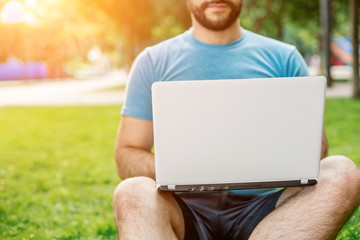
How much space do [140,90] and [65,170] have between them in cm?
272

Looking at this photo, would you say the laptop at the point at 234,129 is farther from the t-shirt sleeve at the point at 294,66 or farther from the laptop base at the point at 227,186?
the t-shirt sleeve at the point at 294,66

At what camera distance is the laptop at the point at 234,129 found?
140cm

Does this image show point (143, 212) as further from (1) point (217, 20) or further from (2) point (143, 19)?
(2) point (143, 19)

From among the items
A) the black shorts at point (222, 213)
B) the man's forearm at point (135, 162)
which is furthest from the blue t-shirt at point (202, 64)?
the black shorts at point (222, 213)

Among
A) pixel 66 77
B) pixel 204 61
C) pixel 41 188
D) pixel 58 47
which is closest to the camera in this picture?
pixel 204 61

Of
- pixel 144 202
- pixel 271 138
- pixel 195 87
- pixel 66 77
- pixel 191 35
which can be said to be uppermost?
pixel 191 35

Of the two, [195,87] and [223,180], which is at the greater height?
[195,87]

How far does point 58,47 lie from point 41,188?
28818 millimetres

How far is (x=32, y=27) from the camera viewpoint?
94.4 feet

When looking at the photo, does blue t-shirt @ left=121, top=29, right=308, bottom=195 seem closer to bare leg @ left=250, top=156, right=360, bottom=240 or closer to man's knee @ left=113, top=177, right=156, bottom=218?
man's knee @ left=113, top=177, right=156, bottom=218

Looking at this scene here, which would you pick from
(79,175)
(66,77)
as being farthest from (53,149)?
(66,77)

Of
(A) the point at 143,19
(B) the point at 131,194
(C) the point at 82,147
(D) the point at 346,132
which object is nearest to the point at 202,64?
(B) the point at 131,194

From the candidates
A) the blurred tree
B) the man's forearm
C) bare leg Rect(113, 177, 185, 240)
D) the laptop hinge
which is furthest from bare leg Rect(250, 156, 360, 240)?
the blurred tree

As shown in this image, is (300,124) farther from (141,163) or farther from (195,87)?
(141,163)
